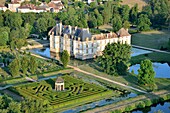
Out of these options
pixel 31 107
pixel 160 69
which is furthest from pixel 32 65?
pixel 31 107

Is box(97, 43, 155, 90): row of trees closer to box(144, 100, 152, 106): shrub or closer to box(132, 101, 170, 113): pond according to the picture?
box(144, 100, 152, 106): shrub

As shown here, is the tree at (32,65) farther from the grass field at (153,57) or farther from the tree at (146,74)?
the grass field at (153,57)

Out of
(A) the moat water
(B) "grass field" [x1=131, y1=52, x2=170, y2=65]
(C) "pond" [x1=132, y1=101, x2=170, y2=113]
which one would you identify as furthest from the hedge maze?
(B) "grass field" [x1=131, y1=52, x2=170, y2=65]

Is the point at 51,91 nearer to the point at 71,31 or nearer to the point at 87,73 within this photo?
the point at 87,73

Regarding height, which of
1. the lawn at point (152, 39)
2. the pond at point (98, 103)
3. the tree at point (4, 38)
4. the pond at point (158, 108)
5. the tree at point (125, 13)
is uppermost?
the tree at point (125, 13)

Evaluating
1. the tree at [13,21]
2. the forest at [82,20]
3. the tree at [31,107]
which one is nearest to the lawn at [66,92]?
the tree at [31,107]

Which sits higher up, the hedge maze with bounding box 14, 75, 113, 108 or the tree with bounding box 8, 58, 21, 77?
the tree with bounding box 8, 58, 21, 77

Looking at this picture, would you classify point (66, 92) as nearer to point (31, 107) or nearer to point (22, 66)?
point (22, 66)
